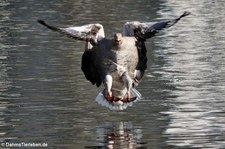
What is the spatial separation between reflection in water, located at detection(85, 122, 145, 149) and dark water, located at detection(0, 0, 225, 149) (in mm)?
17

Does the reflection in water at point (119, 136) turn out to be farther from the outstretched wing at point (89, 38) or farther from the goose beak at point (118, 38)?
the outstretched wing at point (89, 38)

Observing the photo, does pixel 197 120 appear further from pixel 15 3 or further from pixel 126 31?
pixel 15 3

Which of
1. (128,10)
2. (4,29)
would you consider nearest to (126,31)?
(4,29)

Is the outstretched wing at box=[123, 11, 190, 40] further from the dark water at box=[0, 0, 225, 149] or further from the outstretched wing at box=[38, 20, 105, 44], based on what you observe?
the dark water at box=[0, 0, 225, 149]

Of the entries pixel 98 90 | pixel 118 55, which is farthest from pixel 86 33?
pixel 98 90

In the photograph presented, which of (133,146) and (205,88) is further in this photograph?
(205,88)

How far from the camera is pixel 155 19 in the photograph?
45.7 meters

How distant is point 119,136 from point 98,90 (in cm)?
651

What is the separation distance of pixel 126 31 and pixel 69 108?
6.74 ft

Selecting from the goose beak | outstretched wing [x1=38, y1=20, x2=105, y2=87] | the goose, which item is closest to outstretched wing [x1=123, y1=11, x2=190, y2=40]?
the goose

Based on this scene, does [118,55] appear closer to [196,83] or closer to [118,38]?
[118,38]

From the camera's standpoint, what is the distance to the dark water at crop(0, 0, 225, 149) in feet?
59.1

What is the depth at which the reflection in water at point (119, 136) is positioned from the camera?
670 inches

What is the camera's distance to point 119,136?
1798cm
